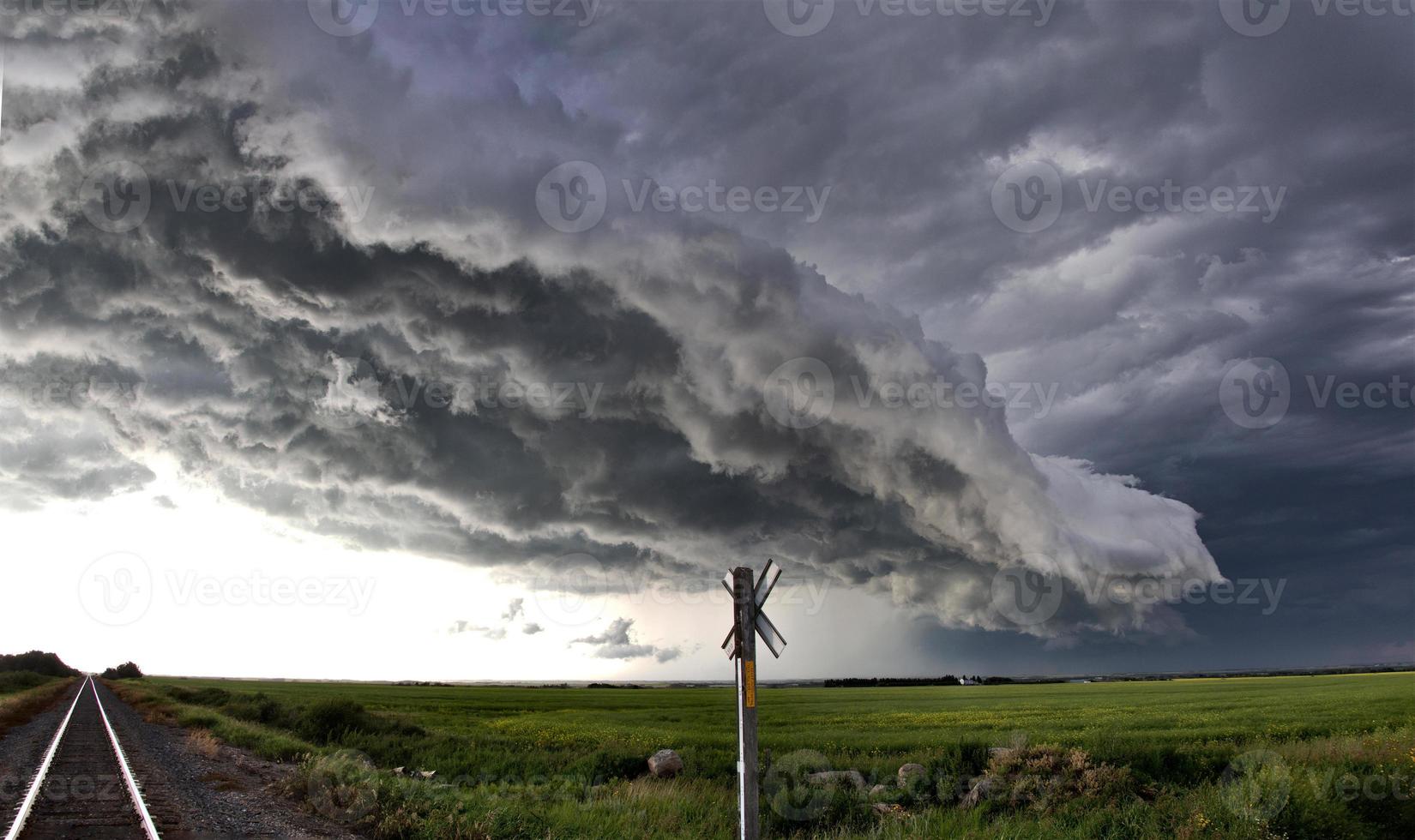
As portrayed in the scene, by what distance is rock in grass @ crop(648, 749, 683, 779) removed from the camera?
23.0 m

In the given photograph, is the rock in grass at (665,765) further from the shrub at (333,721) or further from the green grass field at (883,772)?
the shrub at (333,721)

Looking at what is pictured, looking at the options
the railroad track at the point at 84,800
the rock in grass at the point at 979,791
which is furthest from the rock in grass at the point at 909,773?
the railroad track at the point at 84,800

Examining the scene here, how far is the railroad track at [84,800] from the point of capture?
1353 centimetres

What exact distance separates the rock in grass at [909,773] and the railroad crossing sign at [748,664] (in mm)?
11248

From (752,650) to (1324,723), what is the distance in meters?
35.5

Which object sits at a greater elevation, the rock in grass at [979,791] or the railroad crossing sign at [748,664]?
the railroad crossing sign at [748,664]

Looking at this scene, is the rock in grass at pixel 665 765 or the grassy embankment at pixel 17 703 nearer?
the rock in grass at pixel 665 765

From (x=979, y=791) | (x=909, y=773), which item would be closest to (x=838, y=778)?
(x=909, y=773)

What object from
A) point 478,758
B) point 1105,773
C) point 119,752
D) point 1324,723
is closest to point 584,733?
point 478,758

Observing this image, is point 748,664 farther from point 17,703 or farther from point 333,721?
point 17,703

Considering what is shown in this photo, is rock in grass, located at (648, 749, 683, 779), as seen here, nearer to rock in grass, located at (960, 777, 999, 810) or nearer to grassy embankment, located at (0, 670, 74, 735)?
rock in grass, located at (960, 777, 999, 810)

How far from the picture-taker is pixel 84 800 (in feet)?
54.3

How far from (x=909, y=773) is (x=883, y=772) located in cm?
140

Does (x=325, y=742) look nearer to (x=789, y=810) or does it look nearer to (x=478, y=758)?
(x=478, y=758)
